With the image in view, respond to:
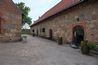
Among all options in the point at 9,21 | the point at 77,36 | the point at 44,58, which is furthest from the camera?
the point at 9,21

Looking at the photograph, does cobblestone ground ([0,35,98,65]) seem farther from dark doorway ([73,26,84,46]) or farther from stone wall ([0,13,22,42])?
stone wall ([0,13,22,42])

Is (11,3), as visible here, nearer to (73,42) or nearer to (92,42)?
(73,42)

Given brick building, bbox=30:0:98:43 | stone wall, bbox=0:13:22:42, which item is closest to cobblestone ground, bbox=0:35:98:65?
brick building, bbox=30:0:98:43

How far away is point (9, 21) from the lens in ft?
27.0

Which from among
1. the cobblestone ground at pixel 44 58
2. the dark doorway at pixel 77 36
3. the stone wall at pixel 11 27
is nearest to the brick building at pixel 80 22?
the dark doorway at pixel 77 36

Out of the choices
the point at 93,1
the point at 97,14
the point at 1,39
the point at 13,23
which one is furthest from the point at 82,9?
the point at 1,39

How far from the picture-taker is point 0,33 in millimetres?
7746

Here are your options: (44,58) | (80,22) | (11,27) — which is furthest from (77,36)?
(11,27)

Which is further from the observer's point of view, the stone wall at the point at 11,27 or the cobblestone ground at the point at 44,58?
the stone wall at the point at 11,27

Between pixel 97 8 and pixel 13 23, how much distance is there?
30.4ft

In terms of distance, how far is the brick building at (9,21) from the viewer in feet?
25.8

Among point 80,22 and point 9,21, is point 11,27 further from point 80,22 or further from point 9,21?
point 80,22

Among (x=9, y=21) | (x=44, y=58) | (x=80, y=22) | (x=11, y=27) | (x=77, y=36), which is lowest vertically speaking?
(x=44, y=58)

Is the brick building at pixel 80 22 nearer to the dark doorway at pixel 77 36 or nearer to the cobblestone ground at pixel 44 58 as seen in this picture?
the dark doorway at pixel 77 36
